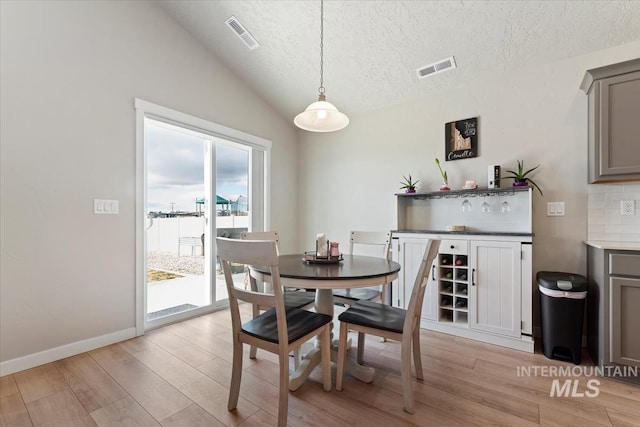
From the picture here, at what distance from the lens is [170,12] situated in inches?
115

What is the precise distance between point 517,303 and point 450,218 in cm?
103

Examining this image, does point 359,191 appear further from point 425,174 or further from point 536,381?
point 536,381

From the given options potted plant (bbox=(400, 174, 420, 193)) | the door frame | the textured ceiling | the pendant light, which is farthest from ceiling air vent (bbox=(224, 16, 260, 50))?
potted plant (bbox=(400, 174, 420, 193))

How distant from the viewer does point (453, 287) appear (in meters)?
2.75

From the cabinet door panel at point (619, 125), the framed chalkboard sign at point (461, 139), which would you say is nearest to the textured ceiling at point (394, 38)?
the framed chalkboard sign at point (461, 139)

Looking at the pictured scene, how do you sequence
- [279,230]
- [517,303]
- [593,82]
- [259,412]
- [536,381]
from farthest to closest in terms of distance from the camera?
[279,230], [517,303], [593,82], [536,381], [259,412]

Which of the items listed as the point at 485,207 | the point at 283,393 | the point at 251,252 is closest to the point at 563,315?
the point at 485,207

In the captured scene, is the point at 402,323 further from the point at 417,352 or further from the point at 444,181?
the point at 444,181

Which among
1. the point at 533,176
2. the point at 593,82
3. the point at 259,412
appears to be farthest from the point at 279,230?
the point at 593,82

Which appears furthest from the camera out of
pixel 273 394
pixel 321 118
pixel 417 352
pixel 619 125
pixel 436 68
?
pixel 436 68

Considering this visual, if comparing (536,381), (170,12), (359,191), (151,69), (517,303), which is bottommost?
(536,381)

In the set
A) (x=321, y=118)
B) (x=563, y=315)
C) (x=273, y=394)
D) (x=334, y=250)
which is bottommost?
(x=273, y=394)

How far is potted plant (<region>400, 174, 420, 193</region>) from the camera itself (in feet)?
10.5

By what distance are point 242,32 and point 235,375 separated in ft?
10.2
